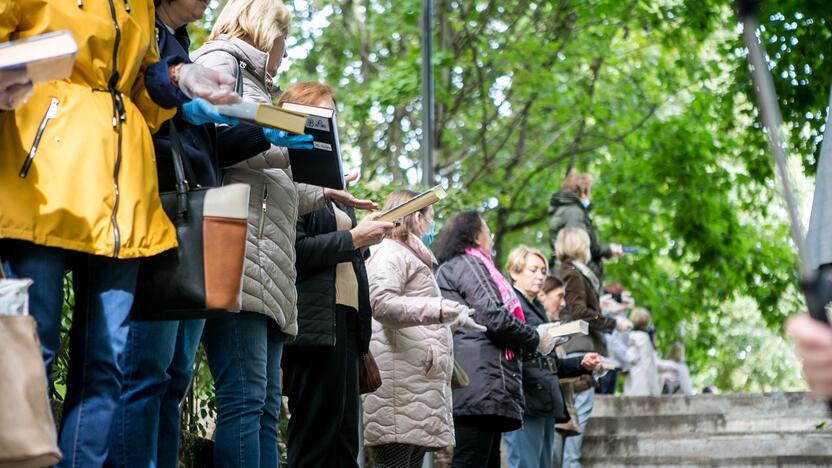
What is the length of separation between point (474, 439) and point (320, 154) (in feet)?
11.0

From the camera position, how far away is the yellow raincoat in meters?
3.95

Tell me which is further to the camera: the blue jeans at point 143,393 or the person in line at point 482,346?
the person in line at point 482,346

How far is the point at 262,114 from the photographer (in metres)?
4.29

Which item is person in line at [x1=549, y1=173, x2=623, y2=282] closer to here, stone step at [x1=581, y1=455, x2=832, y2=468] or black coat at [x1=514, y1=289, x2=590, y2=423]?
stone step at [x1=581, y1=455, x2=832, y2=468]

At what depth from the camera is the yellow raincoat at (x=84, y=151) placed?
395 cm

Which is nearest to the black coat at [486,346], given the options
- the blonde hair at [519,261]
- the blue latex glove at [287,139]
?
the blonde hair at [519,261]

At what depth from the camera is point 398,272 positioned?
7426 mm

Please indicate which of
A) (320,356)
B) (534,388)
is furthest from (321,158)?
(534,388)

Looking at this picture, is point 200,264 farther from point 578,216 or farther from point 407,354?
point 578,216

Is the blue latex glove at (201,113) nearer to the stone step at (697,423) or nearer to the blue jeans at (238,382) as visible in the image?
the blue jeans at (238,382)

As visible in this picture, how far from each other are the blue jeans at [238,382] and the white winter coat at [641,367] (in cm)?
1285

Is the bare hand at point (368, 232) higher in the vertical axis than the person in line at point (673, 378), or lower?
lower

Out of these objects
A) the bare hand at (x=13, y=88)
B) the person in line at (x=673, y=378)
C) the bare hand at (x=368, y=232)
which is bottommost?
the bare hand at (x=13, y=88)

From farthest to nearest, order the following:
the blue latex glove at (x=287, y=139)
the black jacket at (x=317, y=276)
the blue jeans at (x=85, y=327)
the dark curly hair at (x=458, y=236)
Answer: the dark curly hair at (x=458, y=236) → the black jacket at (x=317, y=276) → the blue latex glove at (x=287, y=139) → the blue jeans at (x=85, y=327)
